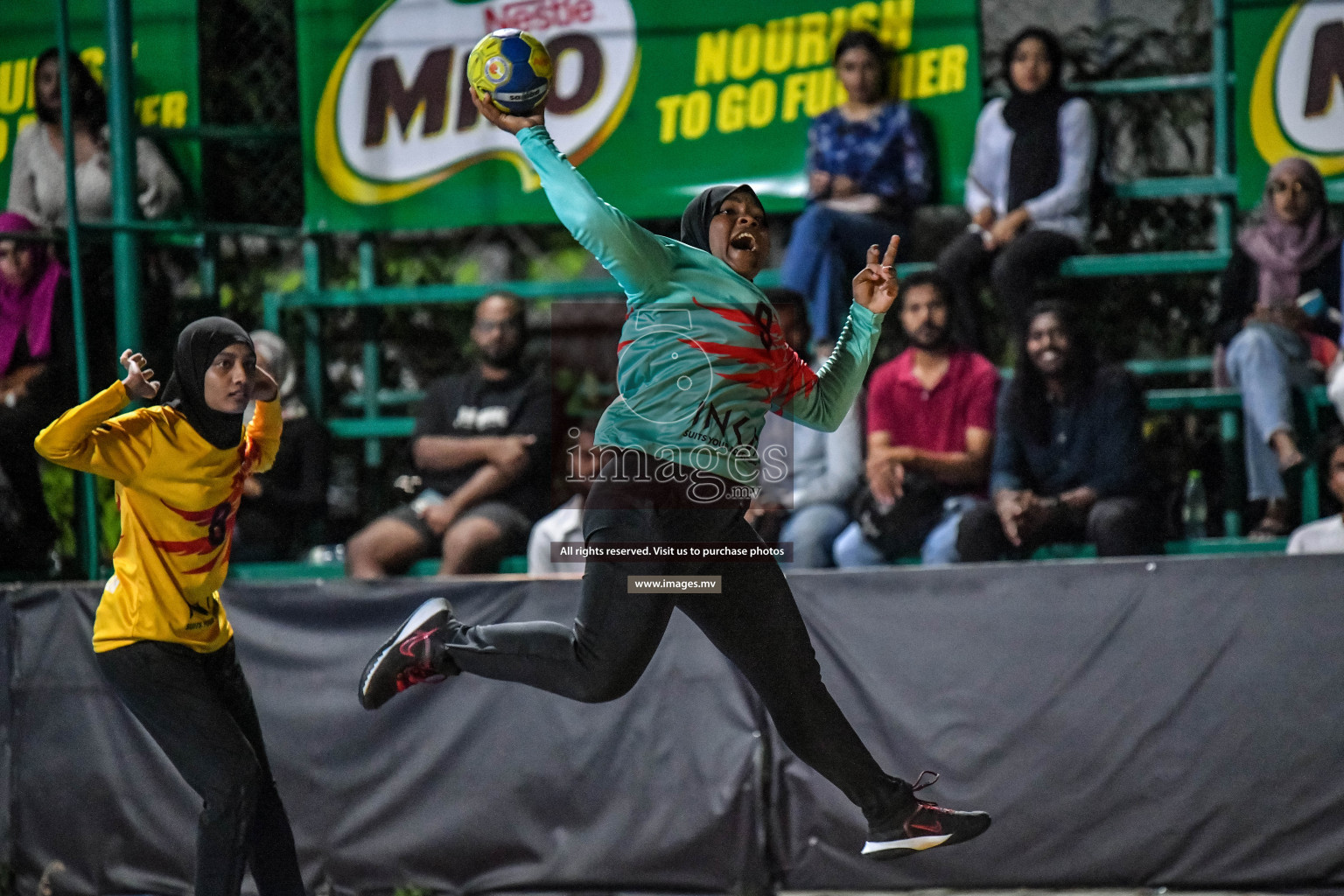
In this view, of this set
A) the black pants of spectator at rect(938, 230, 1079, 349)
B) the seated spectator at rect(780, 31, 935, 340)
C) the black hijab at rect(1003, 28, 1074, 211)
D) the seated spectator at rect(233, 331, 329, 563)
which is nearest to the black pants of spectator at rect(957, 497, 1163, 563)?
the black pants of spectator at rect(938, 230, 1079, 349)

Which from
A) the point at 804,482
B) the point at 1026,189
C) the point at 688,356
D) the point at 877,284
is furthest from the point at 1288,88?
the point at 688,356

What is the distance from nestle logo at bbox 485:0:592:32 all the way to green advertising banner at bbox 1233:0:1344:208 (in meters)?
3.10

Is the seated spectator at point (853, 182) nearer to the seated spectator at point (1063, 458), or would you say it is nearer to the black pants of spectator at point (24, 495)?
the seated spectator at point (1063, 458)

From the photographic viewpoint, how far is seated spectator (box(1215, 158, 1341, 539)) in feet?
21.3

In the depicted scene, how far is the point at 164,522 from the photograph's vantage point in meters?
4.47

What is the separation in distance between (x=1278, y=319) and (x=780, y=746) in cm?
291

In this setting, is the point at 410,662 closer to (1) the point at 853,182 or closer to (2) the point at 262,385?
(2) the point at 262,385

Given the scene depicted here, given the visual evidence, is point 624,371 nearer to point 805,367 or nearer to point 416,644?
point 805,367

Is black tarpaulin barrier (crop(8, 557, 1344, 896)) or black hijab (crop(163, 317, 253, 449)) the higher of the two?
black hijab (crop(163, 317, 253, 449))

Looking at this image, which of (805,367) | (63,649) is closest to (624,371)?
(805,367)

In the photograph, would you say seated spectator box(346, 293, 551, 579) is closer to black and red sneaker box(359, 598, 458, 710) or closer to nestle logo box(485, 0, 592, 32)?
nestle logo box(485, 0, 592, 32)

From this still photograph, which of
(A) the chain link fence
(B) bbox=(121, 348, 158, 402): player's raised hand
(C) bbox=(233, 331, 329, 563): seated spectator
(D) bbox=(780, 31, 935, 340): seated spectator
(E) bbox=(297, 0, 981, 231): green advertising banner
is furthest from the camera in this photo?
(A) the chain link fence

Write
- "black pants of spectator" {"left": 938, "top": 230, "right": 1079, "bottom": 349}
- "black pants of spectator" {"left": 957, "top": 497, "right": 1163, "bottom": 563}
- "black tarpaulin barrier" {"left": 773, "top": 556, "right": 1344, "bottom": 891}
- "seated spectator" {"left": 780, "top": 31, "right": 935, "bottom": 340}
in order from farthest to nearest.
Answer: "seated spectator" {"left": 780, "top": 31, "right": 935, "bottom": 340} < "black pants of spectator" {"left": 938, "top": 230, "right": 1079, "bottom": 349} < "black pants of spectator" {"left": 957, "top": 497, "right": 1163, "bottom": 563} < "black tarpaulin barrier" {"left": 773, "top": 556, "right": 1344, "bottom": 891}

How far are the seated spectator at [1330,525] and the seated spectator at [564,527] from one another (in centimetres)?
288
